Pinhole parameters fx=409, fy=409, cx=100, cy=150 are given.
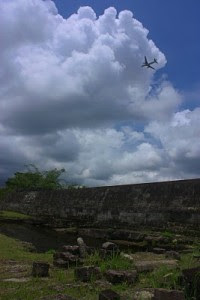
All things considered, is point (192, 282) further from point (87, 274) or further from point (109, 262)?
point (109, 262)

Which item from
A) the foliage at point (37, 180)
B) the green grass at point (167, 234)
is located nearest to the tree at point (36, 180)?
the foliage at point (37, 180)

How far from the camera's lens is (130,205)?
20.0 meters

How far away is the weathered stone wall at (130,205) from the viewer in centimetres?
1742

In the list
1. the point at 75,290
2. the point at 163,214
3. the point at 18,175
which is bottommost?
the point at 75,290

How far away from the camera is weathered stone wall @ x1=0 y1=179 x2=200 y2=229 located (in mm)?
17422

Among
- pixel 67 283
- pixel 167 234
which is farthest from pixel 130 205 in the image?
pixel 67 283

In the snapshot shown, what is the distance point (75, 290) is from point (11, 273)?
6.41 ft

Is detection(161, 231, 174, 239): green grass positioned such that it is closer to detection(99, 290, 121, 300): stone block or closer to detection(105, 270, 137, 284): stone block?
detection(105, 270, 137, 284): stone block

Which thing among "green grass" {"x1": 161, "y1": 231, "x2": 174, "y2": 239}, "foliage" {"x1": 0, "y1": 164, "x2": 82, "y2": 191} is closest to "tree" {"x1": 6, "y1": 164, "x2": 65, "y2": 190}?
"foliage" {"x1": 0, "y1": 164, "x2": 82, "y2": 191}

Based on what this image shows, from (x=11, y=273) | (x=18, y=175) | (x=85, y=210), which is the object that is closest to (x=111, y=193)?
(x=85, y=210)

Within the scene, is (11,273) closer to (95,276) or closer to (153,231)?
(95,276)

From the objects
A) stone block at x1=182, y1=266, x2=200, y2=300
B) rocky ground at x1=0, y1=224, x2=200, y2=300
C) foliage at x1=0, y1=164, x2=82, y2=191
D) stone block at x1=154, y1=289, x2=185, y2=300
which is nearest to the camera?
stone block at x1=154, y1=289, x2=185, y2=300

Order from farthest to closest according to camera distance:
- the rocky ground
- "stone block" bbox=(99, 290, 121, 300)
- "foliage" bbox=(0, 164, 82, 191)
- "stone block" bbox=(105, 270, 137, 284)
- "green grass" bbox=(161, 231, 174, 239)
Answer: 1. "foliage" bbox=(0, 164, 82, 191)
2. "green grass" bbox=(161, 231, 174, 239)
3. "stone block" bbox=(105, 270, 137, 284)
4. the rocky ground
5. "stone block" bbox=(99, 290, 121, 300)

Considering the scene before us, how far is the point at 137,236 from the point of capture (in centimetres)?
1681
